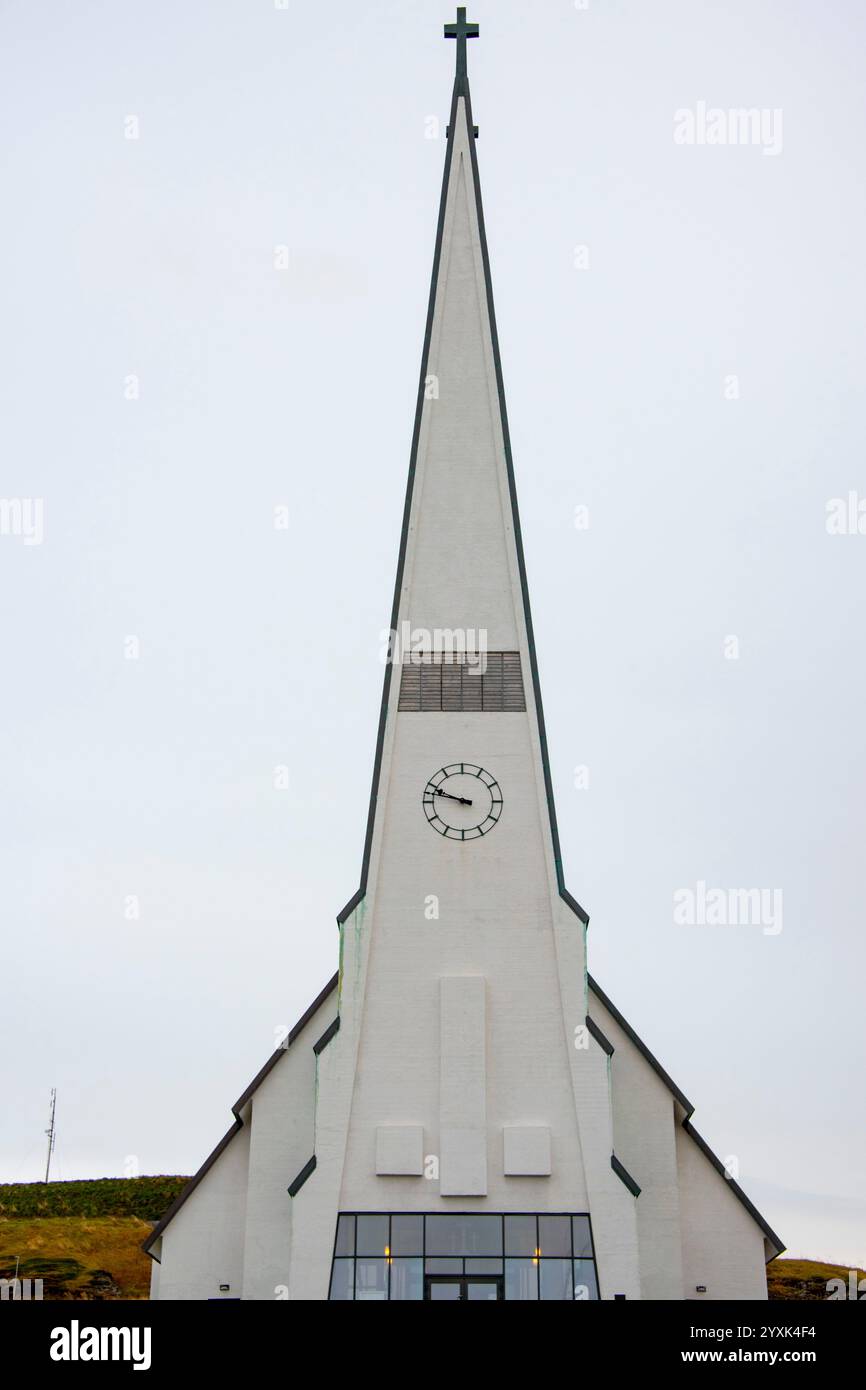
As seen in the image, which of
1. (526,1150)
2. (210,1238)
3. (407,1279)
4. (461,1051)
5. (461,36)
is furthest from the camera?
(461,36)

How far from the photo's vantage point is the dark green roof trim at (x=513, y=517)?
34.4 m

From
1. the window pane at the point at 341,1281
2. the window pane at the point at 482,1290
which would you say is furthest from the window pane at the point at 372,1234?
the window pane at the point at 482,1290

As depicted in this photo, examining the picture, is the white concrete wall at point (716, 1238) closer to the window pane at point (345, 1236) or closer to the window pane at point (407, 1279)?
the window pane at point (407, 1279)

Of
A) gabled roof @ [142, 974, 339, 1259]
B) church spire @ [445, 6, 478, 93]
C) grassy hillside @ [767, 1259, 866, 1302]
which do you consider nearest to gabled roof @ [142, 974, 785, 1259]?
gabled roof @ [142, 974, 339, 1259]

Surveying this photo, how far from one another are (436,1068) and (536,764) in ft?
22.4

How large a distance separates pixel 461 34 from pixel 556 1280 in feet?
95.2

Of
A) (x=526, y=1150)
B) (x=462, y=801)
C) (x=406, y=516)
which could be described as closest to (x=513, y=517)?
(x=406, y=516)

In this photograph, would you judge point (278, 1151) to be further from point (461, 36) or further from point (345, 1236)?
point (461, 36)

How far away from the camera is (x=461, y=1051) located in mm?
33062

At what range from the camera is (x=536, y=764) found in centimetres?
3497

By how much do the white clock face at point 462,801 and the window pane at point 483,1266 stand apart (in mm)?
8602
